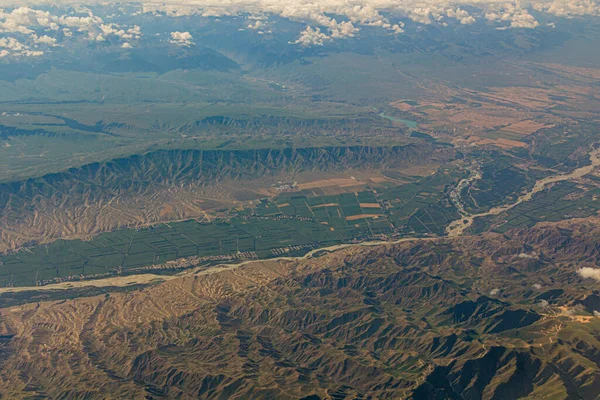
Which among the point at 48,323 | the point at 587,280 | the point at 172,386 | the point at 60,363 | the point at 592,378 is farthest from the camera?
the point at 587,280

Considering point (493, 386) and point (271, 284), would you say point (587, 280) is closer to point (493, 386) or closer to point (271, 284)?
point (493, 386)

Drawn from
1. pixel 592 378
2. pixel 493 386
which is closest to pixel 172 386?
pixel 493 386

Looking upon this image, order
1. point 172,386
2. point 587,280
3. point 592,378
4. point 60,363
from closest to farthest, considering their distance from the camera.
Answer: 1. point 592,378
2. point 172,386
3. point 60,363
4. point 587,280

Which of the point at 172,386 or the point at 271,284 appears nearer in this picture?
the point at 172,386

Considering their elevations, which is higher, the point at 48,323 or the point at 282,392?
the point at 282,392

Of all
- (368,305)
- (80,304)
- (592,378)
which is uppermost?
(592,378)

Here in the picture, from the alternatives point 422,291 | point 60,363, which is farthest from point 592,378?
point 60,363

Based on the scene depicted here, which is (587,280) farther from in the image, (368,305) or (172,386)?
(172,386)
